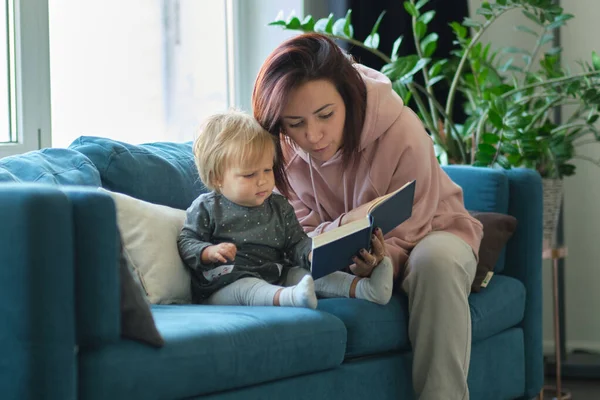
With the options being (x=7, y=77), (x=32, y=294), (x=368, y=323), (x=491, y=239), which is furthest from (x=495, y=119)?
(x=32, y=294)

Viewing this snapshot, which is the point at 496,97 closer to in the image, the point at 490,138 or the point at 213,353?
the point at 490,138

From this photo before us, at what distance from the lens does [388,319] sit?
2188 millimetres

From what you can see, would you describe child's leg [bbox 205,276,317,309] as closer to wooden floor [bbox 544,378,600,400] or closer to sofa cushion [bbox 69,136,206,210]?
sofa cushion [bbox 69,136,206,210]

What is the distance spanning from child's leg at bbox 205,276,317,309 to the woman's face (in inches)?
15.4

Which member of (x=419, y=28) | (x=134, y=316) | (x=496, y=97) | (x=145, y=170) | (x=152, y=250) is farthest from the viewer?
(x=419, y=28)

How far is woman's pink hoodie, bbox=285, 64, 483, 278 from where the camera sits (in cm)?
241

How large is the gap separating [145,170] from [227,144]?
0.99 feet

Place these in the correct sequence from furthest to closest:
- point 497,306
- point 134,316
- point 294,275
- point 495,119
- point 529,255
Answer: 1. point 495,119
2. point 529,255
3. point 497,306
4. point 294,275
5. point 134,316

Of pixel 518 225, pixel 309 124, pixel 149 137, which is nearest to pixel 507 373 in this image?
→ pixel 518 225

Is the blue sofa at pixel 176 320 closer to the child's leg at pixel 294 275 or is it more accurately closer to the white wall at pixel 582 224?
the child's leg at pixel 294 275

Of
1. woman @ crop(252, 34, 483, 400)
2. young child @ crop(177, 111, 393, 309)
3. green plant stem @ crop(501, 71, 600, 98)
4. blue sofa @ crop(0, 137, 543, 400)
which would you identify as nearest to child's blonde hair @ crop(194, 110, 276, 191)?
young child @ crop(177, 111, 393, 309)

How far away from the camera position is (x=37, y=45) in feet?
8.50

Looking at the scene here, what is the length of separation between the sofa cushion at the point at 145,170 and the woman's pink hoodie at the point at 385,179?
285mm

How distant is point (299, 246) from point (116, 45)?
1.16 m
